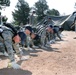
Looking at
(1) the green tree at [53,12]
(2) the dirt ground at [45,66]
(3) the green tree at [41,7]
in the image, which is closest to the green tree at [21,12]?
(3) the green tree at [41,7]

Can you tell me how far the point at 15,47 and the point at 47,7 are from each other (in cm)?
7615

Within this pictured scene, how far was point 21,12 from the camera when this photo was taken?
7300 centimetres

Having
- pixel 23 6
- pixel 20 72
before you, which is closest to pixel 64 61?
pixel 20 72

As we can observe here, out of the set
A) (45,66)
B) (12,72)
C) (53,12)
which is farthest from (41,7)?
(12,72)

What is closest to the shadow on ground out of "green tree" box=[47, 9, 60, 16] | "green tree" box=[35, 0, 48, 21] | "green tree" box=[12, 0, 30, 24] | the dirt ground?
the dirt ground

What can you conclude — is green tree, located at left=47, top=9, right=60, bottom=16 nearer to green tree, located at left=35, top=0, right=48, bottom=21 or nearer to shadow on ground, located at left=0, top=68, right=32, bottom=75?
green tree, located at left=35, top=0, right=48, bottom=21

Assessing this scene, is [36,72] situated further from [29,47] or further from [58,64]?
[29,47]

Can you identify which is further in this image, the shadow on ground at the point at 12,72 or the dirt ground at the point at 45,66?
the dirt ground at the point at 45,66

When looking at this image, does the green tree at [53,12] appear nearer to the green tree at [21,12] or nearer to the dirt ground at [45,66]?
the green tree at [21,12]

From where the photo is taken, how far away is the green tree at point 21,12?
71375 mm

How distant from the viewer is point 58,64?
29.7ft

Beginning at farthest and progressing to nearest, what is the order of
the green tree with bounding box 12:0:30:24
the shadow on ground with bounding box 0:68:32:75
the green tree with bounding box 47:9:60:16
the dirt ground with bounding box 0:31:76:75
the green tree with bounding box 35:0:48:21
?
the green tree with bounding box 47:9:60:16 → the green tree with bounding box 35:0:48:21 → the green tree with bounding box 12:0:30:24 → the dirt ground with bounding box 0:31:76:75 → the shadow on ground with bounding box 0:68:32:75

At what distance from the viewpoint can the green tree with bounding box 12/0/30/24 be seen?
234ft

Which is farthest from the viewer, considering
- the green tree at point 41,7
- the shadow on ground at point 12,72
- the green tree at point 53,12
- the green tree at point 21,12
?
the green tree at point 53,12
